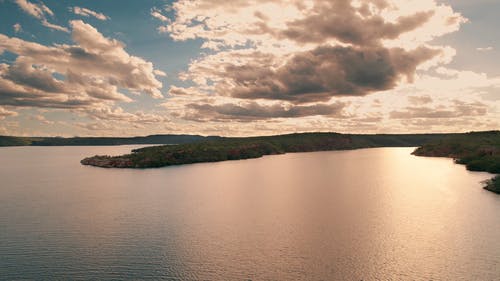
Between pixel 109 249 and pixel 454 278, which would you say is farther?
pixel 109 249

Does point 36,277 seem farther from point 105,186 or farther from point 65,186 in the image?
point 65,186

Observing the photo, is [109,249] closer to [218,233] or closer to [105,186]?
[218,233]

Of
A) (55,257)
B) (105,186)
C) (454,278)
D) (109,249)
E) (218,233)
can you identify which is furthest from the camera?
(105,186)

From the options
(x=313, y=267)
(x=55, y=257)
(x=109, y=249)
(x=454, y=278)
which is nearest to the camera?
(x=454, y=278)

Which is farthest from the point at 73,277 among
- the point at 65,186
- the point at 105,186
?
the point at 65,186

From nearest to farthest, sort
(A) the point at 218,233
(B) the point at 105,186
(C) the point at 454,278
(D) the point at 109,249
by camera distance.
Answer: (C) the point at 454,278
(D) the point at 109,249
(A) the point at 218,233
(B) the point at 105,186

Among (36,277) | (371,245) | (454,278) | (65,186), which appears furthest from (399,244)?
(65,186)
